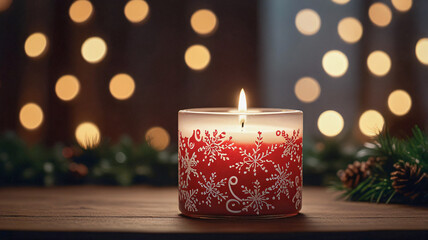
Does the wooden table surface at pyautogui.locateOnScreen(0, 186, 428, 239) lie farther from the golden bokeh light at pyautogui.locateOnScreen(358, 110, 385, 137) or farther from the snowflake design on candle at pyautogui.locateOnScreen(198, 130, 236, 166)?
the golden bokeh light at pyautogui.locateOnScreen(358, 110, 385, 137)

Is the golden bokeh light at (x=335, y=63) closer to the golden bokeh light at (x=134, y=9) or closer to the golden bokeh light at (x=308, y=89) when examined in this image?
the golden bokeh light at (x=308, y=89)

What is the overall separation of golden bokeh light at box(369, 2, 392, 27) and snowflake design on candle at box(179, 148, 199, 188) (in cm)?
87

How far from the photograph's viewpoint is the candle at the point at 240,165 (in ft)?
2.57

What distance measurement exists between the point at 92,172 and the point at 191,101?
37cm

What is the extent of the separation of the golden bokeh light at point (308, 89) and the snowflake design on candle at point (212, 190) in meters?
0.77

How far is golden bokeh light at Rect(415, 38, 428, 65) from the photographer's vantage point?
4.64ft

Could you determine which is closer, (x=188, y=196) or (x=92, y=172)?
(x=188, y=196)

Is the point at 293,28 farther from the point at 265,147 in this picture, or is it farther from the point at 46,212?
the point at 46,212

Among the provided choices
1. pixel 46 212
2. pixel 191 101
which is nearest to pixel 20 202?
pixel 46 212

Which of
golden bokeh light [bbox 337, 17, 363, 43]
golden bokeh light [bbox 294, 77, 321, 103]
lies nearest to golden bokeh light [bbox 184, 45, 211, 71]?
golden bokeh light [bbox 294, 77, 321, 103]

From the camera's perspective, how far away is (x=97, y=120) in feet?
4.78

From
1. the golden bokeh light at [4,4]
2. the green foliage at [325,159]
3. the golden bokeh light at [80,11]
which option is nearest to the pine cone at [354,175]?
the green foliage at [325,159]

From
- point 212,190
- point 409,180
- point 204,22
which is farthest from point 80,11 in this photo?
point 409,180

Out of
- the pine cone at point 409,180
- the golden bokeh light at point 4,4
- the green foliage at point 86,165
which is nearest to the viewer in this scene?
the pine cone at point 409,180
